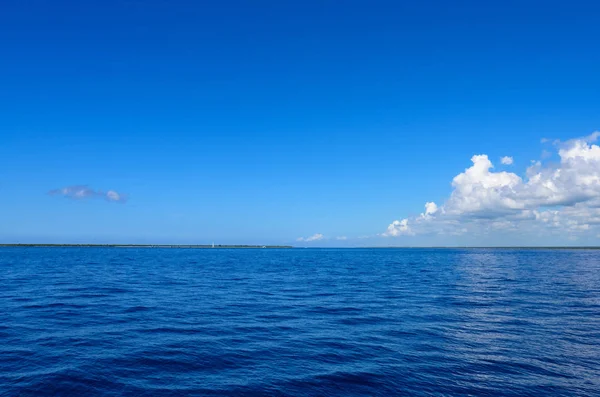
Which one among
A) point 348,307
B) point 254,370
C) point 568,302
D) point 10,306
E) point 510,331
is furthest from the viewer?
point 568,302

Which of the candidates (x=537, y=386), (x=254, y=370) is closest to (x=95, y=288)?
(x=254, y=370)

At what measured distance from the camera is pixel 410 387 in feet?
62.0

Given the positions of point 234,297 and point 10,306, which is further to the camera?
point 234,297

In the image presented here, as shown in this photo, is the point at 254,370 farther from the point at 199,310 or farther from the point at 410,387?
the point at 199,310

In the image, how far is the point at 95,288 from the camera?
53.7 m

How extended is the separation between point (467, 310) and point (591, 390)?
69.1 ft

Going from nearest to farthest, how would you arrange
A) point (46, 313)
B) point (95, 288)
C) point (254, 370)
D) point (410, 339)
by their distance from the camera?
point (254, 370), point (410, 339), point (46, 313), point (95, 288)

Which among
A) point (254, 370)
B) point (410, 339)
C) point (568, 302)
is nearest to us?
point (254, 370)

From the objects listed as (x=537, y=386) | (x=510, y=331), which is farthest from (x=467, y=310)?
(x=537, y=386)

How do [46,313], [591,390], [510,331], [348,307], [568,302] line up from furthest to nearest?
[568,302]
[348,307]
[46,313]
[510,331]
[591,390]

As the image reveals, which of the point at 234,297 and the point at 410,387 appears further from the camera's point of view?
the point at 234,297

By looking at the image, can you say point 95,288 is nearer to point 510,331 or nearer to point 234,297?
point 234,297

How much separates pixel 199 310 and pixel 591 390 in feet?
102

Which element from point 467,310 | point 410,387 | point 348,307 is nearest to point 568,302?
point 467,310
